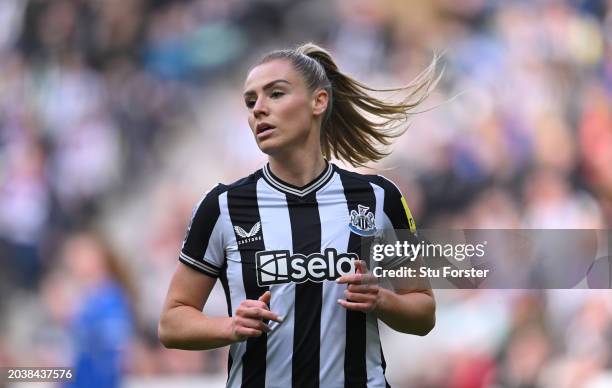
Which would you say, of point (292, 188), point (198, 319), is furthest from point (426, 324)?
point (198, 319)

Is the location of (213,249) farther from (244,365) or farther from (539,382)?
(539,382)

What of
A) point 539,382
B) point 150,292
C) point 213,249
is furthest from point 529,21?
point 213,249

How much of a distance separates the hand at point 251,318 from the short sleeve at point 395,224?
1.66 feet

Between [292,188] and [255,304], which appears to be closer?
[255,304]

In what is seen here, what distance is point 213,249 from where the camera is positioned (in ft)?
10.7

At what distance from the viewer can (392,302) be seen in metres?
3.10

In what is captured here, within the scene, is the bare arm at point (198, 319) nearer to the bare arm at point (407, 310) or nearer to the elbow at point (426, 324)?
the bare arm at point (407, 310)

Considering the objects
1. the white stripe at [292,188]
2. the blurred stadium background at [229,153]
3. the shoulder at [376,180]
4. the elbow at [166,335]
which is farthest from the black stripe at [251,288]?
the blurred stadium background at [229,153]

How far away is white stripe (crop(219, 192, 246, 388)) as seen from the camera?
320cm

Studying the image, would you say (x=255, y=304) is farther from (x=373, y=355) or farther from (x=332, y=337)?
(x=373, y=355)

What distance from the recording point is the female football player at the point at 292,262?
10.3 feet

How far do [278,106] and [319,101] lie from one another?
0.22 m

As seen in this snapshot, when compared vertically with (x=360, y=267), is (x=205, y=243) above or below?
above

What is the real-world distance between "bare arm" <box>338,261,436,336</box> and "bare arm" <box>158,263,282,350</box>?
226mm
